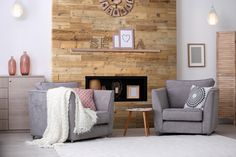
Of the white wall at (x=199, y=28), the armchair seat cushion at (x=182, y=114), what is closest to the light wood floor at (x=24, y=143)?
the armchair seat cushion at (x=182, y=114)

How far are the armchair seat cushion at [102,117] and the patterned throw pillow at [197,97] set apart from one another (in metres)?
1.35

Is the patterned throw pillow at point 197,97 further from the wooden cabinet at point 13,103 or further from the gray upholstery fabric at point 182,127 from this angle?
the wooden cabinet at point 13,103

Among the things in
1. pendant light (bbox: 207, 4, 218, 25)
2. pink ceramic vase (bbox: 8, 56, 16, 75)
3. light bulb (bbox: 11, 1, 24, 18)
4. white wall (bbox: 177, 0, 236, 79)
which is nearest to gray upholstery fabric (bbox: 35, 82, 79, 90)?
pink ceramic vase (bbox: 8, 56, 16, 75)

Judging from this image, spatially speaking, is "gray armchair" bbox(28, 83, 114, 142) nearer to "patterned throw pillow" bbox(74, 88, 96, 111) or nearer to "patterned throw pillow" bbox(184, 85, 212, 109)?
"patterned throw pillow" bbox(74, 88, 96, 111)

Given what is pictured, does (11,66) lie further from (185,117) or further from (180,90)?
(185,117)

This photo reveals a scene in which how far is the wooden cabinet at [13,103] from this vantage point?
6957 mm

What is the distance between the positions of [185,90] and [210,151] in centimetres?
218

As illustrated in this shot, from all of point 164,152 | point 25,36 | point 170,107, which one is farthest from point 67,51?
point 164,152

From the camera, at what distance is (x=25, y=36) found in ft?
24.3

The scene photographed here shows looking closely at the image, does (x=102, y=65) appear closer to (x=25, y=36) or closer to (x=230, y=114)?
(x=25, y=36)

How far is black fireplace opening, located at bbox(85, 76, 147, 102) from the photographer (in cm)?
764

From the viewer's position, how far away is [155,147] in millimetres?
5445

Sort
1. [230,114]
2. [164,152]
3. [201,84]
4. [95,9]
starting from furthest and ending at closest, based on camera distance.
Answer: [230,114]
[95,9]
[201,84]
[164,152]

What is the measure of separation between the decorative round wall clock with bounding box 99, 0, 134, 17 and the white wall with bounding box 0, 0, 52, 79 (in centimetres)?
97
